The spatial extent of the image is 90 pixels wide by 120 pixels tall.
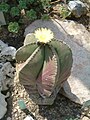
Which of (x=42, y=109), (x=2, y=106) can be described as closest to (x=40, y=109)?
(x=42, y=109)

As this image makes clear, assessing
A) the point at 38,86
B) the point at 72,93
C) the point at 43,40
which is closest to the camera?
the point at 43,40

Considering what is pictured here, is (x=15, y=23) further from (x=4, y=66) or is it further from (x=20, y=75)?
(x=20, y=75)

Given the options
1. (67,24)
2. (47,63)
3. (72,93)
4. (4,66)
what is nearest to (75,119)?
(72,93)

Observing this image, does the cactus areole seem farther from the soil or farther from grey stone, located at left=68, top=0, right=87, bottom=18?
grey stone, located at left=68, top=0, right=87, bottom=18

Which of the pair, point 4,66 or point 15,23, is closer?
point 4,66

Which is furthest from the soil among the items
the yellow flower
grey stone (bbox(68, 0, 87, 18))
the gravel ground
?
grey stone (bbox(68, 0, 87, 18))
